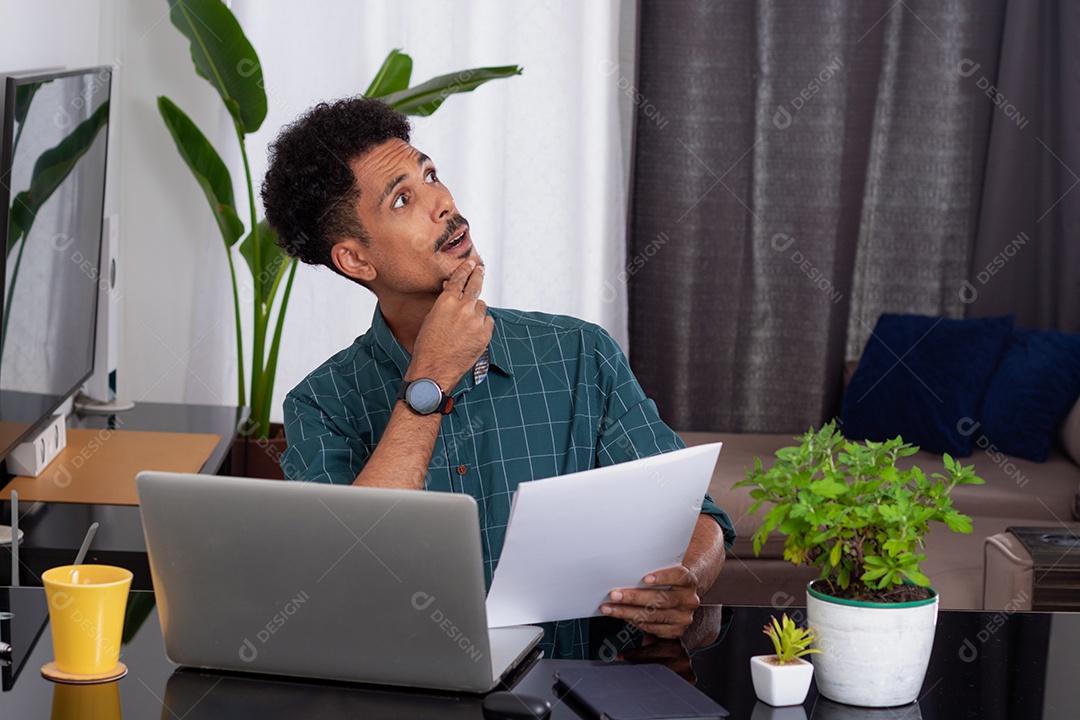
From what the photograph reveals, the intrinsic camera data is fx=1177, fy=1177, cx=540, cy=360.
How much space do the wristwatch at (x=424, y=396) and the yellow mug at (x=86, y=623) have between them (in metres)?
0.50

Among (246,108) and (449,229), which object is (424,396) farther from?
(246,108)

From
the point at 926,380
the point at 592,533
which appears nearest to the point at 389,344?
the point at 592,533

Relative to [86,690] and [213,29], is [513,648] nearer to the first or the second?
[86,690]

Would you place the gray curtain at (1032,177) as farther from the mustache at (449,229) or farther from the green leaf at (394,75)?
the mustache at (449,229)

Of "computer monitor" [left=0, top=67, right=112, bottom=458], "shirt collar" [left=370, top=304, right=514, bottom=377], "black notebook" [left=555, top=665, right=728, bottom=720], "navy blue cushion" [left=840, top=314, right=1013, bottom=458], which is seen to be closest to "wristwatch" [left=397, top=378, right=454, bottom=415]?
"shirt collar" [left=370, top=304, right=514, bottom=377]

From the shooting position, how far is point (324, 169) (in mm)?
1688

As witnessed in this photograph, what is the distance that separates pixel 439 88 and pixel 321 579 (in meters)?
2.08

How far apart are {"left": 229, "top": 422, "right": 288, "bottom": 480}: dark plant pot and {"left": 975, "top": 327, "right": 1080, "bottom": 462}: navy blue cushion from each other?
200 cm

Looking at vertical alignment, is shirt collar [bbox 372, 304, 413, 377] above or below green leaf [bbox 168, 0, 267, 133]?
below

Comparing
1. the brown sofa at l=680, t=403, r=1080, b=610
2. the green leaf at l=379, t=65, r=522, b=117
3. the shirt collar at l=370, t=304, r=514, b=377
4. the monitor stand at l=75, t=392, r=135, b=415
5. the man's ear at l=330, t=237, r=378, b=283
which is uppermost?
the green leaf at l=379, t=65, r=522, b=117

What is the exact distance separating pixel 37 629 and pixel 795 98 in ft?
10.1

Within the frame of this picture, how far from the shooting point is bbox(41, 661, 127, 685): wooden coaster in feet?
3.68

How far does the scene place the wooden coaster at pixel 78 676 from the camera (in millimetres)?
1121

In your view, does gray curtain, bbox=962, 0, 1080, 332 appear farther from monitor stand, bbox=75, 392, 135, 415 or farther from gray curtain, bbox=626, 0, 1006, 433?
monitor stand, bbox=75, 392, 135, 415
